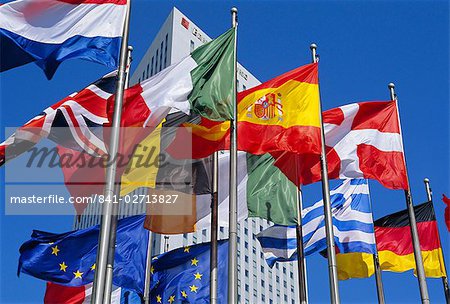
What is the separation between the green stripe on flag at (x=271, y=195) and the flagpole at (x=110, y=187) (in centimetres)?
553

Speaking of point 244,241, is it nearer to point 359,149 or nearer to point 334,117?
point 334,117

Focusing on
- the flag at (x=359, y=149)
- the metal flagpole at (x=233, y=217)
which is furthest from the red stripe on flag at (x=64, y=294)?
the metal flagpole at (x=233, y=217)

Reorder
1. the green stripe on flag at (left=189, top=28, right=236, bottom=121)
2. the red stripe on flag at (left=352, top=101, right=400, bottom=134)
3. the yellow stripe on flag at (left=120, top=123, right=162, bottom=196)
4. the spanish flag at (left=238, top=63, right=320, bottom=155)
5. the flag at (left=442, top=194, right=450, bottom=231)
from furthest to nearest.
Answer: the flag at (left=442, top=194, right=450, bottom=231)
the red stripe on flag at (left=352, top=101, right=400, bottom=134)
the spanish flag at (left=238, top=63, right=320, bottom=155)
the yellow stripe on flag at (left=120, top=123, right=162, bottom=196)
the green stripe on flag at (left=189, top=28, right=236, bottom=121)

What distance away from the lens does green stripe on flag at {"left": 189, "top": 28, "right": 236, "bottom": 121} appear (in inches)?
663

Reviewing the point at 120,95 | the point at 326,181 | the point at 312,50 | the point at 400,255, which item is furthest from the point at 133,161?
the point at 400,255

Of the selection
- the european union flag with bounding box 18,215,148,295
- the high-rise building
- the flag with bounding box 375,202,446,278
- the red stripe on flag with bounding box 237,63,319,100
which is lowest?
the european union flag with bounding box 18,215,148,295

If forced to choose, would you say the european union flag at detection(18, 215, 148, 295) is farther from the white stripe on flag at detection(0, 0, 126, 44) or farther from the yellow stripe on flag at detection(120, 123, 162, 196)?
the white stripe on flag at detection(0, 0, 126, 44)

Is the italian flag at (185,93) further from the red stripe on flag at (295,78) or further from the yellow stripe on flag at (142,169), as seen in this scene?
the red stripe on flag at (295,78)

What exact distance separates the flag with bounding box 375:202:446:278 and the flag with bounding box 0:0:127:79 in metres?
11.6

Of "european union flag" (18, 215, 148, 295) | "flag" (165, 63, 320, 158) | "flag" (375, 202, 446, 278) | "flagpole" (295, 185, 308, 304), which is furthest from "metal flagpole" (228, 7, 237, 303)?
"flag" (375, 202, 446, 278)

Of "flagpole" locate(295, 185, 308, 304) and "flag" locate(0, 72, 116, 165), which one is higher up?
"flag" locate(0, 72, 116, 165)

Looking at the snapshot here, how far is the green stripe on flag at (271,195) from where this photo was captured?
19.0 m

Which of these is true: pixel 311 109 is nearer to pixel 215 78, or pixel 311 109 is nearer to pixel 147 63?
pixel 215 78

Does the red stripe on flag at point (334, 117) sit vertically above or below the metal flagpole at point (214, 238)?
above
